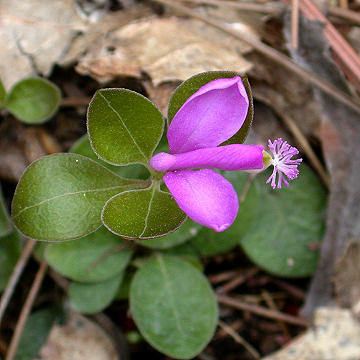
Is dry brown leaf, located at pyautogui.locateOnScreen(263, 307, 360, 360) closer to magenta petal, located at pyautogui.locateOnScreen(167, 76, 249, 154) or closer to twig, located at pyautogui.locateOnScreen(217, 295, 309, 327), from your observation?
twig, located at pyautogui.locateOnScreen(217, 295, 309, 327)

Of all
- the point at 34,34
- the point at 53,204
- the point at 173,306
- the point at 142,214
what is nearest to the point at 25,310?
the point at 173,306

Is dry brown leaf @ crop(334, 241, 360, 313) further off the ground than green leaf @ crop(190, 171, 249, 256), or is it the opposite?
green leaf @ crop(190, 171, 249, 256)

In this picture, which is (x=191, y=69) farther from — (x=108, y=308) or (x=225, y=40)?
(x=108, y=308)

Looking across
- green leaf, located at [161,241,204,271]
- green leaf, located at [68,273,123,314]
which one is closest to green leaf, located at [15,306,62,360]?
green leaf, located at [68,273,123,314]

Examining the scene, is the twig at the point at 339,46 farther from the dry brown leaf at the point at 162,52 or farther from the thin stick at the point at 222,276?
the thin stick at the point at 222,276

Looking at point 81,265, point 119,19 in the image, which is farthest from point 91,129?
point 119,19

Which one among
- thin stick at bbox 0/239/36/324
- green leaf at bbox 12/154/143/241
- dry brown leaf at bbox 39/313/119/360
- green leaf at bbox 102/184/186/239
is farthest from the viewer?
dry brown leaf at bbox 39/313/119/360
